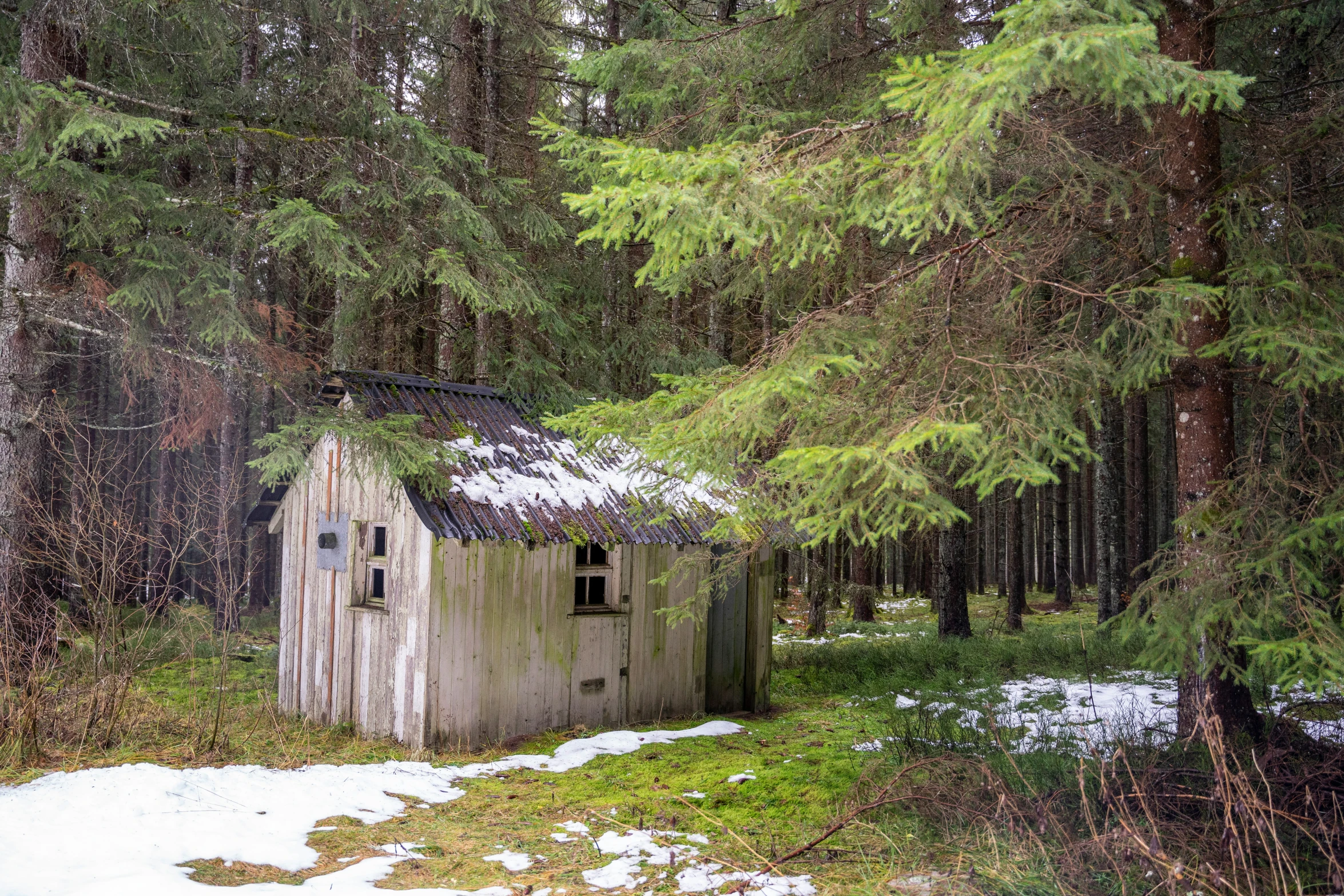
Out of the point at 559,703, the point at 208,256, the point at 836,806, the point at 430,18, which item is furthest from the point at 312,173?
the point at 836,806

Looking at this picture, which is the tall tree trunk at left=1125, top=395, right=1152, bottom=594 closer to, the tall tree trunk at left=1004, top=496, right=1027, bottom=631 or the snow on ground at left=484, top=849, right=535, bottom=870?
the tall tree trunk at left=1004, top=496, right=1027, bottom=631

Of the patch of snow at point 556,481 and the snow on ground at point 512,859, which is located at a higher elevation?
the patch of snow at point 556,481

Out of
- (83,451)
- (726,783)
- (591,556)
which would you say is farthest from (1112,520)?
(83,451)

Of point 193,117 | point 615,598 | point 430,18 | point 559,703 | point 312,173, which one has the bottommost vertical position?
point 559,703

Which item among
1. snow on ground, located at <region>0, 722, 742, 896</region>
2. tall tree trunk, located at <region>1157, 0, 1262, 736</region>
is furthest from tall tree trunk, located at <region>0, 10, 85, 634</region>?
tall tree trunk, located at <region>1157, 0, 1262, 736</region>

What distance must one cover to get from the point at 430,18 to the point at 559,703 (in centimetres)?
1020

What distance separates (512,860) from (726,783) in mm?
2328

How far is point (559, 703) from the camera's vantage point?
988cm

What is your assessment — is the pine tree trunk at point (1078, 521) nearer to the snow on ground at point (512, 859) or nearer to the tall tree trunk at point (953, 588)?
the tall tree trunk at point (953, 588)

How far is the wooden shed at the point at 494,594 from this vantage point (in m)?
9.12

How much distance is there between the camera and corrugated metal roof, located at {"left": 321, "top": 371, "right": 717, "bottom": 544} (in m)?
9.30

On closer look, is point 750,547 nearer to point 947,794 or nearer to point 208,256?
point 947,794

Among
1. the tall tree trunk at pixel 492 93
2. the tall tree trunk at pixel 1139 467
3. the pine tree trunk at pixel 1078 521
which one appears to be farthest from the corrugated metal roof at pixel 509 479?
the pine tree trunk at pixel 1078 521

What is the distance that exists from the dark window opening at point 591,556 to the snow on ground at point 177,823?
3312mm
